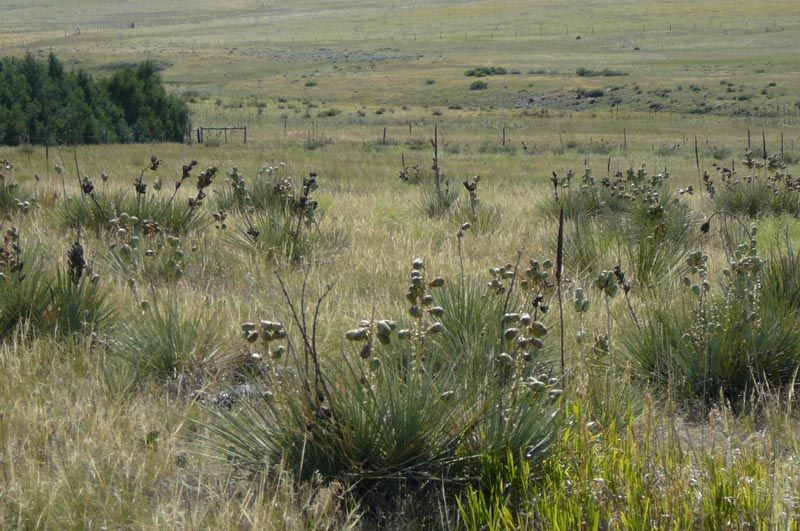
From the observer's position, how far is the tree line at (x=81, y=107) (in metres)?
27.5

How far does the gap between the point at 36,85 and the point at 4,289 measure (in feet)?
87.3

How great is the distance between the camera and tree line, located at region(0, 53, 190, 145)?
27.5 metres

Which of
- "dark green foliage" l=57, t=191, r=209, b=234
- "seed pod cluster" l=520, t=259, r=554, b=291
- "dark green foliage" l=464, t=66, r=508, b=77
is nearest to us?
"seed pod cluster" l=520, t=259, r=554, b=291

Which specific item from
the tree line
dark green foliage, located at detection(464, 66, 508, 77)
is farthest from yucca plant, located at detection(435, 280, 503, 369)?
dark green foliage, located at detection(464, 66, 508, 77)

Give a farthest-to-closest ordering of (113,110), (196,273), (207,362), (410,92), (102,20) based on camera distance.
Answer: (102,20)
(410,92)
(113,110)
(196,273)
(207,362)

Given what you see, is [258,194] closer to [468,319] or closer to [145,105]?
[468,319]

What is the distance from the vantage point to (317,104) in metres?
65.9

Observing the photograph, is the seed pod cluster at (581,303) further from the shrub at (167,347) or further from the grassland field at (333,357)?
the shrub at (167,347)

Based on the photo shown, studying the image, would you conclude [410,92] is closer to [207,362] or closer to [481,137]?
[481,137]

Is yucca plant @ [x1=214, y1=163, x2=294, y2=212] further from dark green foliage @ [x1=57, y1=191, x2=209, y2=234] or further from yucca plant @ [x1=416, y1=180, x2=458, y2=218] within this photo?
yucca plant @ [x1=416, y1=180, x2=458, y2=218]

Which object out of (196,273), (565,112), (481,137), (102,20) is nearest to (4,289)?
(196,273)

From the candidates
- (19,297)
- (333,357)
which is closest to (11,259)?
(19,297)

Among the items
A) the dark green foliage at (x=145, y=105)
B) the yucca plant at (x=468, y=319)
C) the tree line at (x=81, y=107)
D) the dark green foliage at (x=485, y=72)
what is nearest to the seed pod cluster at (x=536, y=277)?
the yucca plant at (x=468, y=319)

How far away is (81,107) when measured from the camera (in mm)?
29594
